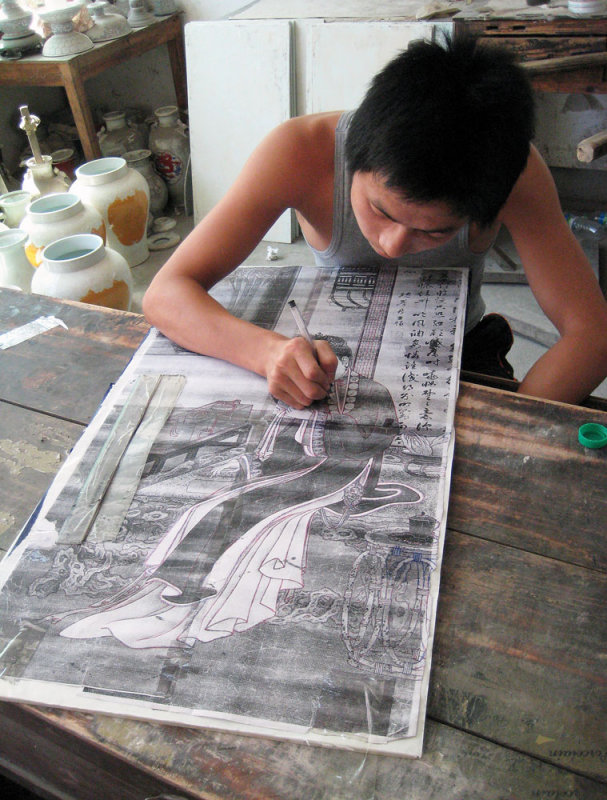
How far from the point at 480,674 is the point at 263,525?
24 cm

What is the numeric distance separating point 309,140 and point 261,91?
171cm

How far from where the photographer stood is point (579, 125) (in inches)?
98.2

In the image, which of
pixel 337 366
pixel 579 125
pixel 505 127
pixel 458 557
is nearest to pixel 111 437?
pixel 337 366

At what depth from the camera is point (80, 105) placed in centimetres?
256

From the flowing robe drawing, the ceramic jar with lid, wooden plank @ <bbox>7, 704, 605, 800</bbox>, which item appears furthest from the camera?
the ceramic jar with lid

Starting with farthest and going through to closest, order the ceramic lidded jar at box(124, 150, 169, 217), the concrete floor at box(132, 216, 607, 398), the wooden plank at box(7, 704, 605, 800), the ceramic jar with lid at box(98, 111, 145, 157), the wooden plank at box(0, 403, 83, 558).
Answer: the ceramic jar with lid at box(98, 111, 145, 157), the ceramic lidded jar at box(124, 150, 169, 217), the concrete floor at box(132, 216, 607, 398), the wooden plank at box(0, 403, 83, 558), the wooden plank at box(7, 704, 605, 800)

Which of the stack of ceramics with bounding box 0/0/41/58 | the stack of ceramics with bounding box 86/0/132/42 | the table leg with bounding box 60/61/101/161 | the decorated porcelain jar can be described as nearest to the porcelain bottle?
the table leg with bounding box 60/61/101/161

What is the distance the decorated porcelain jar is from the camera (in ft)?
6.28

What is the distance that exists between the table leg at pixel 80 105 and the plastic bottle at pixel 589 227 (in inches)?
79.2

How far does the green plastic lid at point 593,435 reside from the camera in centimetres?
68

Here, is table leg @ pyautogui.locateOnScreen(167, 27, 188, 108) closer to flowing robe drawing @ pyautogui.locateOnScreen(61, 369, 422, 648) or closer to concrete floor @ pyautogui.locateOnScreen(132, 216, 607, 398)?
concrete floor @ pyautogui.locateOnScreen(132, 216, 607, 398)

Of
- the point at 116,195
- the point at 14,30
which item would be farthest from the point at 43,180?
the point at 14,30

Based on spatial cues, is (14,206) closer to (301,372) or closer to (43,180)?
(43,180)

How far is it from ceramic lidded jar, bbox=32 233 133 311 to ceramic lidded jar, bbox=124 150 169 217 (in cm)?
140
